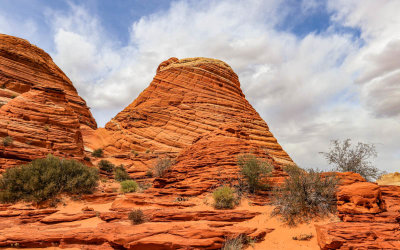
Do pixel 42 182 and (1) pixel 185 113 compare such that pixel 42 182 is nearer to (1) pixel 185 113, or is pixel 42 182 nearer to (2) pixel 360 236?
(2) pixel 360 236

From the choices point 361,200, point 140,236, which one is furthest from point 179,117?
point 361,200

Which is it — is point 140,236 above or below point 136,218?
below

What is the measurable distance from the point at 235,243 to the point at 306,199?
3.23 m

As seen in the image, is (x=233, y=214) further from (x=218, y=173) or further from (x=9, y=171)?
(x=9, y=171)

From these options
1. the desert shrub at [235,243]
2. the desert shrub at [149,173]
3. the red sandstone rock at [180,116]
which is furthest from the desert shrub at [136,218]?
the red sandstone rock at [180,116]

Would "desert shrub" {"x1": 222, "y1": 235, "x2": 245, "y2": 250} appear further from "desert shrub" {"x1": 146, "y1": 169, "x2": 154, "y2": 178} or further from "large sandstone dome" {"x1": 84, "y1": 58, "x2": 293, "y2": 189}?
"large sandstone dome" {"x1": 84, "y1": 58, "x2": 293, "y2": 189}

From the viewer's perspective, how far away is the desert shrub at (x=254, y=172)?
9742mm

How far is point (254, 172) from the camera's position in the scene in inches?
383

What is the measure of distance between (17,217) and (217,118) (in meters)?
27.4

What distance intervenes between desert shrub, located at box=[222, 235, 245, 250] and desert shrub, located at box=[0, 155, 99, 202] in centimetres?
1007

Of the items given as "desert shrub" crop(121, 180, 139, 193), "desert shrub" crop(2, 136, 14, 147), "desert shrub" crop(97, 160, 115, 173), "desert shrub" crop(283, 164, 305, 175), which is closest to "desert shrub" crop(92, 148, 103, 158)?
"desert shrub" crop(97, 160, 115, 173)

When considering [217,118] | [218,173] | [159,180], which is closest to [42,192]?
[159,180]

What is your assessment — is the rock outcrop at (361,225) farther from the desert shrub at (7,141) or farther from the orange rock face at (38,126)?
the desert shrub at (7,141)

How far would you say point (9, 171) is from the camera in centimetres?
1171
